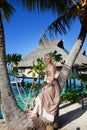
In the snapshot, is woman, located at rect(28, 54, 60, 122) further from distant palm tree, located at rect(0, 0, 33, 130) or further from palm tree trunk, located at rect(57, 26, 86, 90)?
palm tree trunk, located at rect(57, 26, 86, 90)

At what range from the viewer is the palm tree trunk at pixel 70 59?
8.40 m

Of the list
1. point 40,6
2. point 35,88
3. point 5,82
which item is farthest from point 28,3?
point 5,82

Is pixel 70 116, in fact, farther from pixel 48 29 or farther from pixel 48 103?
pixel 48 29

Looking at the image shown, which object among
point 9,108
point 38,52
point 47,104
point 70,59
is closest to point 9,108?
point 9,108

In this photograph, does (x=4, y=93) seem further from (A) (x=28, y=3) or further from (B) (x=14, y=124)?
(A) (x=28, y=3)

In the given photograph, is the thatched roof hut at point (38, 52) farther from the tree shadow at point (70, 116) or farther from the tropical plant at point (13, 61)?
the tree shadow at point (70, 116)

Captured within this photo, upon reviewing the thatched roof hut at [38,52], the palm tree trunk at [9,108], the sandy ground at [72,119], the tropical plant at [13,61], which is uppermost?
the thatched roof hut at [38,52]

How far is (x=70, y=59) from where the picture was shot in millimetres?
8773

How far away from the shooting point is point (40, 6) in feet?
33.2

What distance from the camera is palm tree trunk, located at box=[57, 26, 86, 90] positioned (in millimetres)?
8402

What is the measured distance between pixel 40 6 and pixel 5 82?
14.3 feet

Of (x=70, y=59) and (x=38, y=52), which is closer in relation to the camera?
(x=70, y=59)

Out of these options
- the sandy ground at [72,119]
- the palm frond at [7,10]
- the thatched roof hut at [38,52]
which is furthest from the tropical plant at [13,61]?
the thatched roof hut at [38,52]

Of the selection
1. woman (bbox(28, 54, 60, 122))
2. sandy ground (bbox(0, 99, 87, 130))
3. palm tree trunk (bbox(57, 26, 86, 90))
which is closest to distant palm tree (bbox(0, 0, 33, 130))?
woman (bbox(28, 54, 60, 122))
